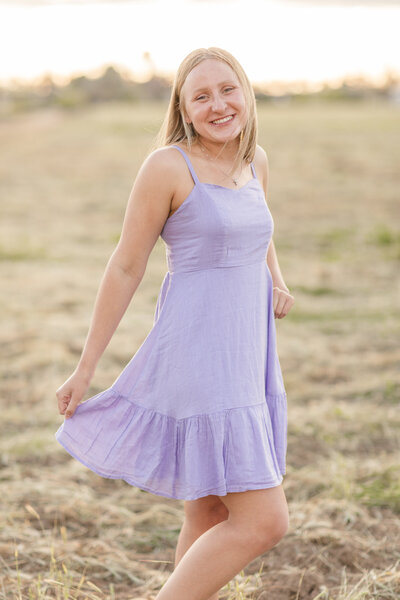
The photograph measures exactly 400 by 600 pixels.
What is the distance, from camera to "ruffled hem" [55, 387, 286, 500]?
1842 millimetres

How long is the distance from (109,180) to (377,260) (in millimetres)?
10400

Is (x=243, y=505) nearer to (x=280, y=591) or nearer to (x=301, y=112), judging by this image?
(x=280, y=591)

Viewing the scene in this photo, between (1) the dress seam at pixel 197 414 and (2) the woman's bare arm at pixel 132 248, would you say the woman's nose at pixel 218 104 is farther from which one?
(1) the dress seam at pixel 197 414

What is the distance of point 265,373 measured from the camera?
6.78ft

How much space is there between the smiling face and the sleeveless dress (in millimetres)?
116

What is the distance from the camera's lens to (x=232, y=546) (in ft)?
6.04

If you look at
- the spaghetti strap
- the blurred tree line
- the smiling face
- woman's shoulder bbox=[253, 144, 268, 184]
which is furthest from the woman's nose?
the blurred tree line

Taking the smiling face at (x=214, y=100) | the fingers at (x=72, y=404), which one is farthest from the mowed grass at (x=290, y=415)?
the fingers at (x=72, y=404)

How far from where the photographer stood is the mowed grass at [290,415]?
9.05ft

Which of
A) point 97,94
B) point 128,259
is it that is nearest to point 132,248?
point 128,259

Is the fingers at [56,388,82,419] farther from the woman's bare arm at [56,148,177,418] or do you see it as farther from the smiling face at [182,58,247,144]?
the smiling face at [182,58,247,144]

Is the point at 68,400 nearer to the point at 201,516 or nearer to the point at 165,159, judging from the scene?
the point at 201,516

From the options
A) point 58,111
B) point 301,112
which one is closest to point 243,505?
point 301,112

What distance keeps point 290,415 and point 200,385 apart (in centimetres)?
270
